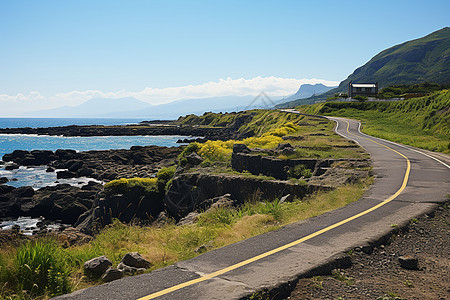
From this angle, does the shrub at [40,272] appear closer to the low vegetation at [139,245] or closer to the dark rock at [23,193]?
the low vegetation at [139,245]

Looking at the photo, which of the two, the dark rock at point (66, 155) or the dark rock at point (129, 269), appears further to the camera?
the dark rock at point (66, 155)

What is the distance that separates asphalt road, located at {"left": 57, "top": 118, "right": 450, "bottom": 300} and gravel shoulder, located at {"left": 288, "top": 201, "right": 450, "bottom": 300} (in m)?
0.34

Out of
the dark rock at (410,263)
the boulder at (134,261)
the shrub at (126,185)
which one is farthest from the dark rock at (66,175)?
the dark rock at (410,263)

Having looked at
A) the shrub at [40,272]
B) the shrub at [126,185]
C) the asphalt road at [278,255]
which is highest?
the shrub at [40,272]

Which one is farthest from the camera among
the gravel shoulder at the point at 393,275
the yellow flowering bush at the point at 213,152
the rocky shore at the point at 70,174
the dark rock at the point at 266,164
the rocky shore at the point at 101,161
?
the rocky shore at the point at 101,161

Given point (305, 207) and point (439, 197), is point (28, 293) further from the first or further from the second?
point (439, 197)

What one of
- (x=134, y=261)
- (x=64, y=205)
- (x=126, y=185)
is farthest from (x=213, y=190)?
(x=64, y=205)

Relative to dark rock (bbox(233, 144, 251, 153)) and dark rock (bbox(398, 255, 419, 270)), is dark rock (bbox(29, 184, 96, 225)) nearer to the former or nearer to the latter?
dark rock (bbox(233, 144, 251, 153))

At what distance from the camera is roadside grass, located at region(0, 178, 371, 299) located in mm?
6218

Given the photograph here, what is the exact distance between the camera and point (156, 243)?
9.42m

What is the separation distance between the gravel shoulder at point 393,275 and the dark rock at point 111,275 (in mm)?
3278

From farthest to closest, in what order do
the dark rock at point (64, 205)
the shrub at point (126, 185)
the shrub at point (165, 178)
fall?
the dark rock at point (64, 205), the shrub at point (165, 178), the shrub at point (126, 185)

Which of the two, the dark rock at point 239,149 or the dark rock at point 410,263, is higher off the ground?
the dark rock at point 239,149

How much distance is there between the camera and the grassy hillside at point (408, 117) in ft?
116
